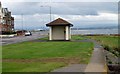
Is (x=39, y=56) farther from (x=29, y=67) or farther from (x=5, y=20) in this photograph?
(x=5, y=20)

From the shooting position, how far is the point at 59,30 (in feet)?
182

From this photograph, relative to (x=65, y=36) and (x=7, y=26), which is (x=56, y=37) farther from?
(x=7, y=26)

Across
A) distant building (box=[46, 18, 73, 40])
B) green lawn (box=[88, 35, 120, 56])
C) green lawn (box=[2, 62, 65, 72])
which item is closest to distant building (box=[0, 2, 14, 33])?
distant building (box=[46, 18, 73, 40])

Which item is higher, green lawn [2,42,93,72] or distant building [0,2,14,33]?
distant building [0,2,14,33]

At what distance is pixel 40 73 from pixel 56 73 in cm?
71

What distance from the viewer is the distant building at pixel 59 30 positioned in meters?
54.4

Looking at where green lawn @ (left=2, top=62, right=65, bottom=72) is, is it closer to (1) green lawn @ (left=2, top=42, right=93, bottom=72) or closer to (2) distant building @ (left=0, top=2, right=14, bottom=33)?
(1) green lawn @ (left=2, top=42, right=93, bottom=72)

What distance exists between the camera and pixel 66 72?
49.0 feet

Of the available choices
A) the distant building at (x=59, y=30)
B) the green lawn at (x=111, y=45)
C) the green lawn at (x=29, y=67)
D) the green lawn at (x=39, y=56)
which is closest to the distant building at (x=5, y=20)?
the distant building at (x=59, y=30)

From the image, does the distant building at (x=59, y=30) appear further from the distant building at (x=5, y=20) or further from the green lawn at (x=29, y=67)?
the distant building at (x=5, y=20)

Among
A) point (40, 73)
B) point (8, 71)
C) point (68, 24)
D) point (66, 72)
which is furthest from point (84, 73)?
point (68, 24)

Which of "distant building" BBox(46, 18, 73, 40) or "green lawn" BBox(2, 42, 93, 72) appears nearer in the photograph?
"green lawn" BBox(2, 42, 93, 72)

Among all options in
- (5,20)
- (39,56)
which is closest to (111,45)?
(39,56)

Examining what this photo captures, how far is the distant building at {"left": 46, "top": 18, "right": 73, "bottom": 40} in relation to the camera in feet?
179
